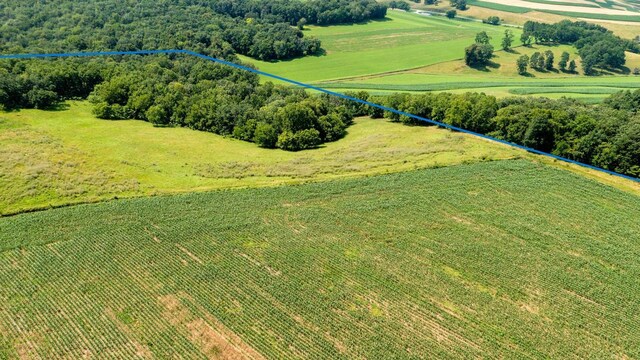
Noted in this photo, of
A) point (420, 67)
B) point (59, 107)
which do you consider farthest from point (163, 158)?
point (420, 67)

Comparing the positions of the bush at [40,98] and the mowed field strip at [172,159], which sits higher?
the bush at [40,98]

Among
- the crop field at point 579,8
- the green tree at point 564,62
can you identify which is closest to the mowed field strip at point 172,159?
the green tree at point 564,62

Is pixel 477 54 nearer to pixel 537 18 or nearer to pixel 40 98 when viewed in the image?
pixel 537 18

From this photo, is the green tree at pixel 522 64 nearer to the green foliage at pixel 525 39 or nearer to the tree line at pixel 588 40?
the tree line at pixel 588 40

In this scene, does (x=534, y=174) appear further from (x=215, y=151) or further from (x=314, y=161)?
(x=215, y=151)

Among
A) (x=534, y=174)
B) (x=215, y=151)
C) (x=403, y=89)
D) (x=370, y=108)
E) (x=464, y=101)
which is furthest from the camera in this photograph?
(x=403, y=89)

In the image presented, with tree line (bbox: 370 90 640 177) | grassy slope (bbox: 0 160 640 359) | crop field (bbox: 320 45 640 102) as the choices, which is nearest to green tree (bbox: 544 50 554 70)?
crop field (bbox: 320 45 640 102)

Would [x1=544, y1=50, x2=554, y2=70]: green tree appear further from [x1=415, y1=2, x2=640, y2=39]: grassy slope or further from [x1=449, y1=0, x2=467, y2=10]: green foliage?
[x1=449, y1=0, x2=467, y2=10]: green foliage

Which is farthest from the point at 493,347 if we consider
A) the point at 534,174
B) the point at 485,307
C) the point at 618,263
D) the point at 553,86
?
the point at 553,86
